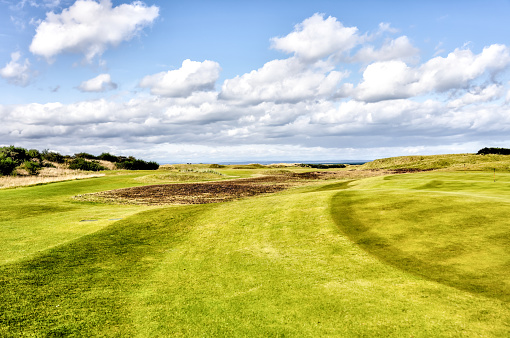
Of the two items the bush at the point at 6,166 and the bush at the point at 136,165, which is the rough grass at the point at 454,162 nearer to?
the bush at the point at 6,166

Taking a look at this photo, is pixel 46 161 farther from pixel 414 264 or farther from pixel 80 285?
pixel 414 264

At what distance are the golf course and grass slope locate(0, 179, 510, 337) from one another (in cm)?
4

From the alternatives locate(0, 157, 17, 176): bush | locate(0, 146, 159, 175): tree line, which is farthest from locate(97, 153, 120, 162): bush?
locate(0, 157, 17, 176): bush

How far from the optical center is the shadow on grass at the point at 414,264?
279 inches

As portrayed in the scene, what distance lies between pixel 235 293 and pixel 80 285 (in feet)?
15.1

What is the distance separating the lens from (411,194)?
1578 cm

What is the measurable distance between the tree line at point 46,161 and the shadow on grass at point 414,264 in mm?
69848

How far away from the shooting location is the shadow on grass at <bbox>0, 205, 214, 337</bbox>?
20.7 feet

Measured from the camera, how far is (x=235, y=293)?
7.95m

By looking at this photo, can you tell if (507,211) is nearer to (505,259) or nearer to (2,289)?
(505,259)

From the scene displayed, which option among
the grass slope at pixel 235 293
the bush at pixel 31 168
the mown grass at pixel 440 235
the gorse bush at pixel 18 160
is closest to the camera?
the grass slope at pixel 235 293

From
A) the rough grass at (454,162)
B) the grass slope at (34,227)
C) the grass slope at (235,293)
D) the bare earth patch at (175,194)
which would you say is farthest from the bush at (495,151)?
the grass slope at (34,227)

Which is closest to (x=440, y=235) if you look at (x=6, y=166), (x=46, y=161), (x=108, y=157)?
(x=6, y=166)

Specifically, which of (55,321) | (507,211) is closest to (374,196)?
(507,211)
